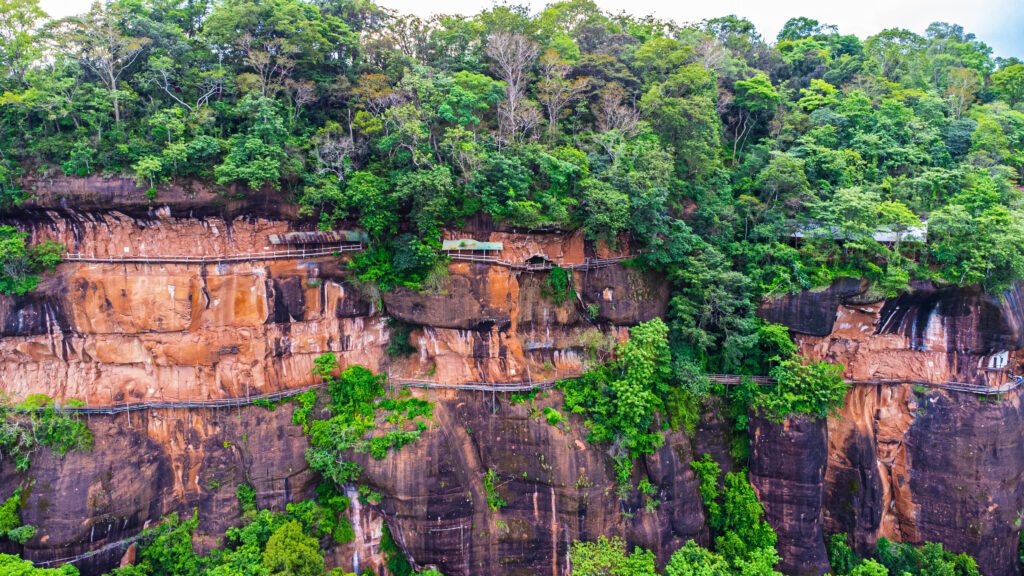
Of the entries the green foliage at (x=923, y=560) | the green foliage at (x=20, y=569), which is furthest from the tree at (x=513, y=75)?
the green foliage at (x=923, y=560)

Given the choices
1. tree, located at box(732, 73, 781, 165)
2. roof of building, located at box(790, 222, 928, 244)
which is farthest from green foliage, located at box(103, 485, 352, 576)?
tree, located at box(732, 73, 781, 165)

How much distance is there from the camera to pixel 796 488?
18.3 m

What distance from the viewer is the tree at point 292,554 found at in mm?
15078

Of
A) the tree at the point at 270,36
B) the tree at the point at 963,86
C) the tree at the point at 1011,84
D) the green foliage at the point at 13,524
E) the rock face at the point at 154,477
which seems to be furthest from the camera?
the tree at the point at 1011,84

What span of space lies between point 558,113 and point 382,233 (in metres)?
9.33

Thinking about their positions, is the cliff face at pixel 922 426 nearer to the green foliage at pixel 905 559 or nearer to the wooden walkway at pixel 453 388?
the wooden walkway at pixel 453 388

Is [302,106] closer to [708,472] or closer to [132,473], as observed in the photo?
[132,473]

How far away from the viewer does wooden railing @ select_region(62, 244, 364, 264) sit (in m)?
16.2

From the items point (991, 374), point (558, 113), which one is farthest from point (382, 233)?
point (991, 374)

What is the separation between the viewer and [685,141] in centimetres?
1981

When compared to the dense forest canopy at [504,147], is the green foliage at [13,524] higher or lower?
lower

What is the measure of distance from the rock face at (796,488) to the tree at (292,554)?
16418 mm

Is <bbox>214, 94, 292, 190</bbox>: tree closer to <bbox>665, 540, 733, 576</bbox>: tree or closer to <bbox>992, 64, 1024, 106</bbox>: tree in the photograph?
<bbox>665, 540, 733, 576</bbox>: tree

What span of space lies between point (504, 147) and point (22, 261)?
16.1m
